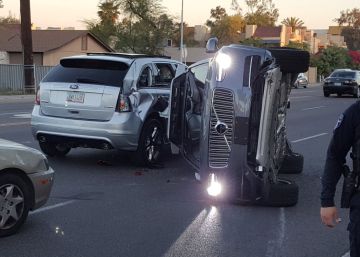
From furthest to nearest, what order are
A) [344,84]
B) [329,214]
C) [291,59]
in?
[344,84]
[291,59]
[329,214]

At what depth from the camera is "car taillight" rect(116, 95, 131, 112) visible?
872 centimetres

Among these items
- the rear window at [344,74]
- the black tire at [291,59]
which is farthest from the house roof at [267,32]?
the black tire at [291,59]

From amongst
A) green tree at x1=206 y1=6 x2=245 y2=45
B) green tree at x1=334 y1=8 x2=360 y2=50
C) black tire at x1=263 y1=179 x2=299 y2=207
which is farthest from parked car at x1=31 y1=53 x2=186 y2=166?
green tree at x1=334 y1=8 x2=360 y2=50

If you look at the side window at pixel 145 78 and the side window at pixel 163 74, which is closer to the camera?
the side window at pixel 145 78

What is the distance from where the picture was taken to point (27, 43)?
105 ft

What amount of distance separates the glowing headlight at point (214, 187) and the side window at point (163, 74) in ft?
10.8

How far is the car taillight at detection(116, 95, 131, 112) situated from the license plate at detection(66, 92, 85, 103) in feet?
1.92

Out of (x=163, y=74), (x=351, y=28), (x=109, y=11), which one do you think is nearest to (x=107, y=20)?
(x=109, y=11)

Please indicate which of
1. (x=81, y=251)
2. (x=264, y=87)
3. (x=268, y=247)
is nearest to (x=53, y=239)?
(x=81, y=251)

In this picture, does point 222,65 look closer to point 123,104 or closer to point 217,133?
point 217,133

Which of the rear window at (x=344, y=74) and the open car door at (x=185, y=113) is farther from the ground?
the open car door at (x=185, y=113)

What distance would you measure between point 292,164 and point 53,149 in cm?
399

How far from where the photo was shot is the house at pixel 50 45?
49469 millimetres

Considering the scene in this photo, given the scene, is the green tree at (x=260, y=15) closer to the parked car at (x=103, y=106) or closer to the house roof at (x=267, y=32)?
the house roof at (x=267, y=32)
